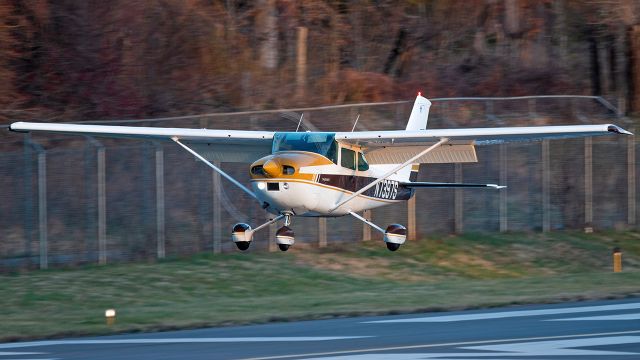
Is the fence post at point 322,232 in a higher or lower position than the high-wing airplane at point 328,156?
lower

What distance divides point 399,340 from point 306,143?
21.3 feet

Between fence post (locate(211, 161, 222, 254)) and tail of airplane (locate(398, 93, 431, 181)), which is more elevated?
tail of airplane (locate(398, 93, 431, 181))

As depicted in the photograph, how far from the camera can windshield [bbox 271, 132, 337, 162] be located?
2009cm

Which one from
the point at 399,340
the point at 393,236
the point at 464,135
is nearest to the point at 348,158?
the point at 393,236

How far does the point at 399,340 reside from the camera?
1437 centimetres

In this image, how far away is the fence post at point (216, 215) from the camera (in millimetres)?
25953

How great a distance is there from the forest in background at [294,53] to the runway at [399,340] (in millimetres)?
16245

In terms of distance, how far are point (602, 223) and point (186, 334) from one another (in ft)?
62.2

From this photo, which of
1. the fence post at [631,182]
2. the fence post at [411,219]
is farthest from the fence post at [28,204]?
the fence post at [631,182]

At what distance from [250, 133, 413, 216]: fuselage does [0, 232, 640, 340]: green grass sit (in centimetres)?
175

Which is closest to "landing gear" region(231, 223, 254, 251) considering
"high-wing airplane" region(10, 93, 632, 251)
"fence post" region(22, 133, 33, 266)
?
"high-wing airplane" region(10, 93, 632, 251)

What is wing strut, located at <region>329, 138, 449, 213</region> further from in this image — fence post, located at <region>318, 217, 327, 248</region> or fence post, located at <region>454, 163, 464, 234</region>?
fence post, located at <region>454, 163, 464, 234</region>

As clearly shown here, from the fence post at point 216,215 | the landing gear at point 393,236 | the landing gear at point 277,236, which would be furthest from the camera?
the fence post at point 216,215

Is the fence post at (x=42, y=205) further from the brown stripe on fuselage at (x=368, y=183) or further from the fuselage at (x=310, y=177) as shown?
the brown stripe on fuselage at (x=368, y=183)
